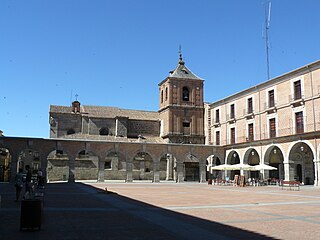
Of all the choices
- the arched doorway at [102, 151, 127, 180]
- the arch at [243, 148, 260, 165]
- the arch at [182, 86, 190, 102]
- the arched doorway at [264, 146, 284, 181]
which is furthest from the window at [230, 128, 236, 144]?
the arched doorway at [102, 151, 127, 180]

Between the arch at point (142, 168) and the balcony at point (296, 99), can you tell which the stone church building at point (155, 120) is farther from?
the balcony at point (296, 99)

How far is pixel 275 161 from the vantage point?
3572 centimetres

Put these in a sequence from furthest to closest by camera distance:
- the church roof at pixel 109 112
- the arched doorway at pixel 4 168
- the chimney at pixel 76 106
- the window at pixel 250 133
→ the chimney at pixel 76 106, the church roof at pixel 109 112, the window at pixel 250 133, the arched doorway at pixel 4 168

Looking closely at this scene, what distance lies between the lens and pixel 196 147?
40.1 m

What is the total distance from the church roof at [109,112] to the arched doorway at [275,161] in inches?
804

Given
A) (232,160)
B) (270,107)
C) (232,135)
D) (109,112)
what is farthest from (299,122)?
(109,112)

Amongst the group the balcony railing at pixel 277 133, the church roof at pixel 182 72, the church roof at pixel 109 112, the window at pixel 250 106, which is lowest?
the balcony railing at pixel 277 133

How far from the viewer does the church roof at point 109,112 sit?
4866 centimetres

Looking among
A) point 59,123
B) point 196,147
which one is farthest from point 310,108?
point 59,123

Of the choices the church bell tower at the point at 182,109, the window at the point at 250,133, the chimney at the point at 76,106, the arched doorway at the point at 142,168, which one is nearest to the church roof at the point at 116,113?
the chimney at the point at 76,106

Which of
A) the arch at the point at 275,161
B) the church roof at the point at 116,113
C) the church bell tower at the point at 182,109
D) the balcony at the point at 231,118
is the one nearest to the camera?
the arch at the point at 275,161

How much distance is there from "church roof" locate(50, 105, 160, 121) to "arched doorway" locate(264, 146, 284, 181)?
20.4 m

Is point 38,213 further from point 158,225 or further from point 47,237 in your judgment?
point 158,225

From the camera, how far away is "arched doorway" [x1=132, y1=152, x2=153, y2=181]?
4547 cm
